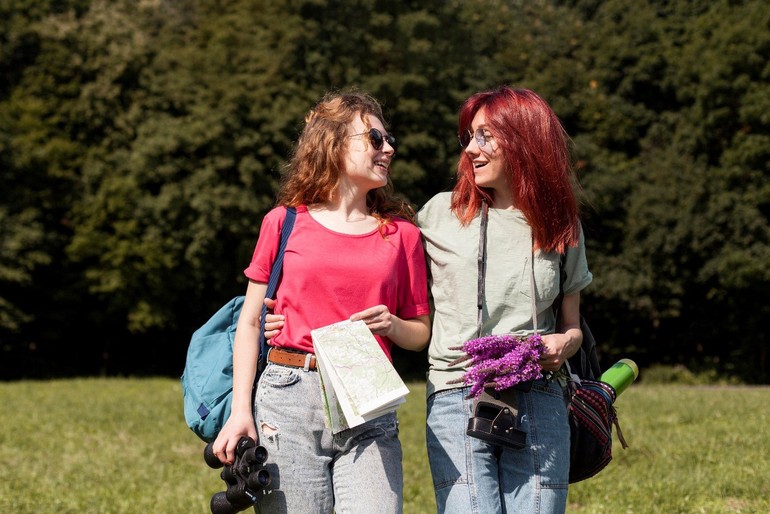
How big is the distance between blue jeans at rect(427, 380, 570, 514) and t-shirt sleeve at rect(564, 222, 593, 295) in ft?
1.29

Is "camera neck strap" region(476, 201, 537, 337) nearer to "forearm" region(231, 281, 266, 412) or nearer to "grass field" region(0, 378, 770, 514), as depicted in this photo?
"forearm" region(231, 281, 266, 412)

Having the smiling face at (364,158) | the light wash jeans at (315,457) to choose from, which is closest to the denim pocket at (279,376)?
the light wash jeans at (315,457)

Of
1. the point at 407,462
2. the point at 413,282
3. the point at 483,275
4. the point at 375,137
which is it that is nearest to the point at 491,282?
the point at 483,275

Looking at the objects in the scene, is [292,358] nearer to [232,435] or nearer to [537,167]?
[232,435]

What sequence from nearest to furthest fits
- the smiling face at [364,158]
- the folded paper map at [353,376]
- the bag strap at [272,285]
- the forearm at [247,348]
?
1. the folded paper map at [353,376]
2. the forearm at [247,348]
3. the bag strap at [272,285]
4. the smiling face at [364,158]

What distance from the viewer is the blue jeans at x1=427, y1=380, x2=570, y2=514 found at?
3197 mm

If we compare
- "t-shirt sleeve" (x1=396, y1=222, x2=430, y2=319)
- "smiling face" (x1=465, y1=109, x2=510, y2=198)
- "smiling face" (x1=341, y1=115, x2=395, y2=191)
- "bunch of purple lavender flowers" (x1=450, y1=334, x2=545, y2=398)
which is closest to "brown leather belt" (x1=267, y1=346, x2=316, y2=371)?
"t-shirt sleeve" (x1=396, y1=222, x2=430, y2=319)

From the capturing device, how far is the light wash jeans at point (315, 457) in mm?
3180

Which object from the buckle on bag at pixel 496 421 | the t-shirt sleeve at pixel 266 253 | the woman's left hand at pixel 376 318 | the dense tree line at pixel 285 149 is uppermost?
the t-shirt sleeve at pixel 266 253

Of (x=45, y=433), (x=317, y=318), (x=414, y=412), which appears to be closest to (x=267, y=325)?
(x=317, y=318)

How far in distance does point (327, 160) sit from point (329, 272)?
48cm

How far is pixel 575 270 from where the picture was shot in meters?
3.47

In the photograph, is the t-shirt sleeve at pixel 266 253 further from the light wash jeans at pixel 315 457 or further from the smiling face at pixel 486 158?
the smiling face at pixel 486 158

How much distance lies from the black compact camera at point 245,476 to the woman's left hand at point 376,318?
565mm
